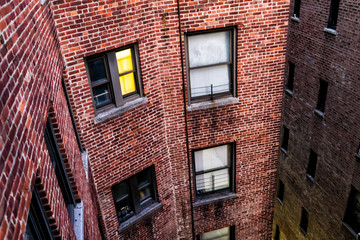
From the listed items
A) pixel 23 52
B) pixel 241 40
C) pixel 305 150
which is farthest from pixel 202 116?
pixel 305 150

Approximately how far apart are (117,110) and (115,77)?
2.23 feet

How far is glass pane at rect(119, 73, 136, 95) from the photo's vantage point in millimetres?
6629

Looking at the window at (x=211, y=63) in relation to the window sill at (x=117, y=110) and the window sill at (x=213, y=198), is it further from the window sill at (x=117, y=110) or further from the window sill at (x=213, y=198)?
the window sill at (x=213, y=198)

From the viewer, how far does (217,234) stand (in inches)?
392

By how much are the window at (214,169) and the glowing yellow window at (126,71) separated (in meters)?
2.71

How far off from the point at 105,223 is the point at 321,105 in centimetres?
926

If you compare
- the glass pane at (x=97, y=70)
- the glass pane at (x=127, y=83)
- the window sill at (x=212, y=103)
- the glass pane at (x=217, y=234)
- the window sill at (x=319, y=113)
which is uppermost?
the glass pane at (x=97, y=70)

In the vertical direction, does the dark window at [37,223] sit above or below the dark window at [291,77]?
above

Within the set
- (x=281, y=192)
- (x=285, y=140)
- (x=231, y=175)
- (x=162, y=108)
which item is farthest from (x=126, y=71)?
(x=281, y=192)

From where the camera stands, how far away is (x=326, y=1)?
1066 centimetres

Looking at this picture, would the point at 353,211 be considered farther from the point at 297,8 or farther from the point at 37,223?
the point at 37,223

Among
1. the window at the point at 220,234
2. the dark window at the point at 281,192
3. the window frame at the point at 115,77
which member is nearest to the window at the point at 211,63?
the window frame at the point at 115,77

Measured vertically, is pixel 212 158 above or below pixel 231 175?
above

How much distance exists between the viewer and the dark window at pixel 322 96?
11930 millimetres
